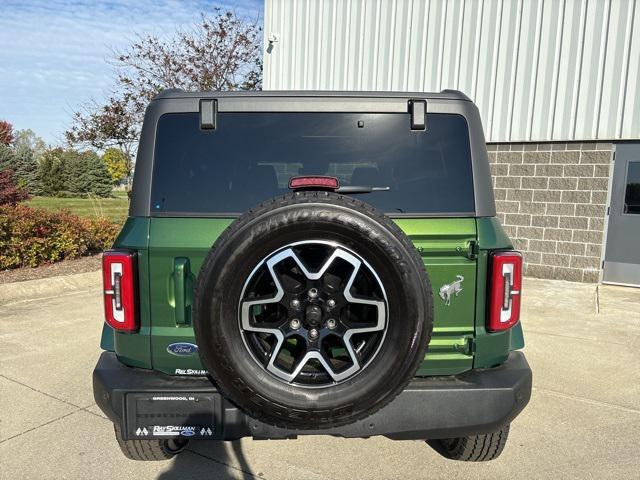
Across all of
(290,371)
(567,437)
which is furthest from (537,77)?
(290,371)

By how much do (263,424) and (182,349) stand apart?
51 centimetres

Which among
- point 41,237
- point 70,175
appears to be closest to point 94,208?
point 41,237

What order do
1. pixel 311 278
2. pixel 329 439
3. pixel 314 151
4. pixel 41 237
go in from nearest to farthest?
pixel 311 278
pixel 314 151
pixel 329 439
pixel 41 237

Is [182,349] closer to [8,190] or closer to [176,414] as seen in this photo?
[176,414]

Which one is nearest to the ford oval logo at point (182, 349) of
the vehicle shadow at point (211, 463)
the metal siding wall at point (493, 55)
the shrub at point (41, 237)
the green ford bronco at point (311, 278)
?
the green ford bronco at point (311, 278)

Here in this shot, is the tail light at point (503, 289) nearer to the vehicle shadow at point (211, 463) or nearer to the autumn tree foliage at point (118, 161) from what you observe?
the vehicle shadow at point (211, 463)

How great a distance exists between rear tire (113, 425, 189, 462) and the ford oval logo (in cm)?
78

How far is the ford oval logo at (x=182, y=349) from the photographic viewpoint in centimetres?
212

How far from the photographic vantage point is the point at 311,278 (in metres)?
1.89

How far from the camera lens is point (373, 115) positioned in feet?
7.38

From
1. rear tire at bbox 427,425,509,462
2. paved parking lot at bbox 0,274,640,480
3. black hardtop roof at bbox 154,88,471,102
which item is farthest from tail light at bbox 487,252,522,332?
paved parking lot at bbox 0,274,640,480

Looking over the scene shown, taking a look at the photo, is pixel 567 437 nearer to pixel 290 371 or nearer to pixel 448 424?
pixel 448 424

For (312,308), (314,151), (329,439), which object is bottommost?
(329,439)

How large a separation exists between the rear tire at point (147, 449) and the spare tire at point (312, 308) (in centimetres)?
96
